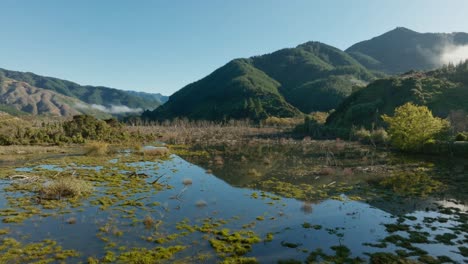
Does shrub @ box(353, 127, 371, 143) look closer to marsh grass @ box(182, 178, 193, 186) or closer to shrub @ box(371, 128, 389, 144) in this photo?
shrub @ box(371, 128, 389, 144)

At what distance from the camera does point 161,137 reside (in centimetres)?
10425

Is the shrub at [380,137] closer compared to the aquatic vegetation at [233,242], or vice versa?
the aquatic vegetation at [233,242]

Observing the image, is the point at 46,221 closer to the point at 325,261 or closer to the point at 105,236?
the point at 105,236

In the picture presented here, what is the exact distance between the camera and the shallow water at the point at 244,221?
57.6 ft

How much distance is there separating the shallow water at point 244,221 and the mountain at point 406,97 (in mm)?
82256

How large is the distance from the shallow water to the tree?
31132mm

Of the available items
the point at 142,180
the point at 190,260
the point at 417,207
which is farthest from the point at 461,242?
the point at 142,180

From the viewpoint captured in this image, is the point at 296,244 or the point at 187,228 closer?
the point at 296,244

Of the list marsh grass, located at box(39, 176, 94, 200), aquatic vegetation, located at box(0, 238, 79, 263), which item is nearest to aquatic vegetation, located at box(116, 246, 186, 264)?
aquatic vegetation, located at box(0, 238, 79, 263)

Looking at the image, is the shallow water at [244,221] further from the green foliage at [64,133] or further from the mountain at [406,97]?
the mountain at [406,97]

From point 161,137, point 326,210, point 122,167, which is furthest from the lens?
point 161,137

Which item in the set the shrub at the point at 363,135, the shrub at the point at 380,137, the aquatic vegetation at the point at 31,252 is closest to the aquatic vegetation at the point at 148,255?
the aquatic vegetation at the point at 31,252

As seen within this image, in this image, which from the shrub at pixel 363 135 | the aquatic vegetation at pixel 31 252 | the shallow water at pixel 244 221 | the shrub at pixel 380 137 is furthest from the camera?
the shrub at pixel 363 135

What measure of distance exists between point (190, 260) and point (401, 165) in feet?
136
